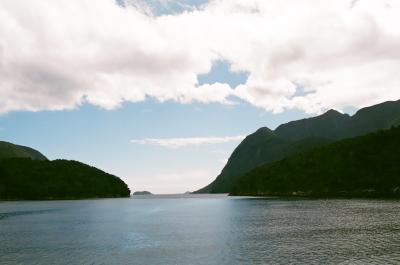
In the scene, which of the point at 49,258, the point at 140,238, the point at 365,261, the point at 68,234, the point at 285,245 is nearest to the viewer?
the point at 365,261

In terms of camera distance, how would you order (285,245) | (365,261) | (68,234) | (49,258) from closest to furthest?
(365,261) → (49,258) → (285,245) → (68,234)

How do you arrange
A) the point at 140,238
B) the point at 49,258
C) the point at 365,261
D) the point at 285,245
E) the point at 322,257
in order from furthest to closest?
the point at 140,238, the point at 285,245, the point at 49,258, the point at 322,257, the point at 365,261

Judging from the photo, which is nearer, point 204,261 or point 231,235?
point 204,261

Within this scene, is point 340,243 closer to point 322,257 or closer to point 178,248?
point 322,257

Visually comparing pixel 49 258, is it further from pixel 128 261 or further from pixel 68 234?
pixel 68 234

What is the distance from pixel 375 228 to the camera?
9075 centimetres

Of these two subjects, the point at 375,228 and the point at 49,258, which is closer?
the point at 49,258

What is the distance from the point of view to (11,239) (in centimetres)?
8938

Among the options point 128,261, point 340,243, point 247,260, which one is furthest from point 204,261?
point 340,243

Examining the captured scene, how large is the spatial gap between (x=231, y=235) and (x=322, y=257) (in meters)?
33.7

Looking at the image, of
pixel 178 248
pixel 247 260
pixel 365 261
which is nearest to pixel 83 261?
pixel 178 248

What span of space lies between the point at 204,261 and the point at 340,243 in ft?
95.1

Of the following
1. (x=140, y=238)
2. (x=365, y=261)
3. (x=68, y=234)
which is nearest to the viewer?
(x=365, y=261)

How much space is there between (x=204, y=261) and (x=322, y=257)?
18355mm
